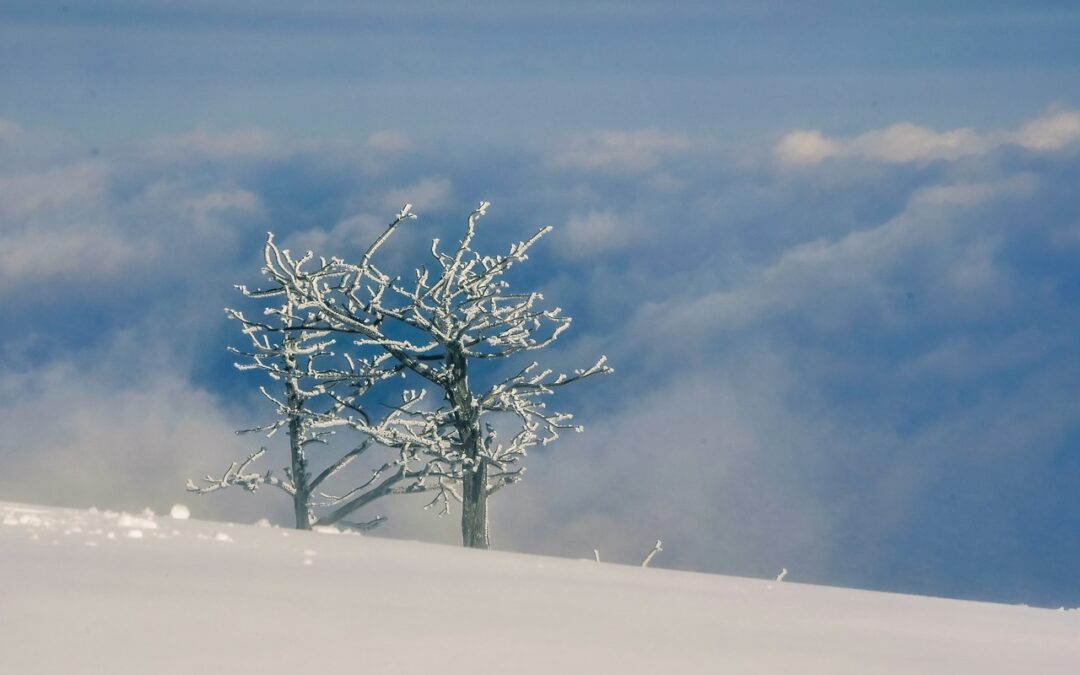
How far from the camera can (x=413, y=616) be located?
3.86 meters

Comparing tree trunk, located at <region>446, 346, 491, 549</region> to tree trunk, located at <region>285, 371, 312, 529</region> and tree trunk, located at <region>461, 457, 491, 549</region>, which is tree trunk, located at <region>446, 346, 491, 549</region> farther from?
tree trunk, located at <region>285, 371, 312, 529</region>

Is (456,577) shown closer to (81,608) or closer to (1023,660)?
(81,608)

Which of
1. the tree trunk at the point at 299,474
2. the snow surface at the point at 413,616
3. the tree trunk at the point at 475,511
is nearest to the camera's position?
the snow surface at the point at 413,616

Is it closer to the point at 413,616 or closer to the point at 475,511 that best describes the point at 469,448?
the point at 475,511

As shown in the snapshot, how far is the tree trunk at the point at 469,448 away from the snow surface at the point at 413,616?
7.26 metres

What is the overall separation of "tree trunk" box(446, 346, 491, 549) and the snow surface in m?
7.26

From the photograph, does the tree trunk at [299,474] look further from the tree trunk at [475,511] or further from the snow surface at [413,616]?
the snow surface at [413,616]

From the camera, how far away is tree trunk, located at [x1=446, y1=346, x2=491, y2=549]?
13.4 m

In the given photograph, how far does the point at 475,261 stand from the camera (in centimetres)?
1387

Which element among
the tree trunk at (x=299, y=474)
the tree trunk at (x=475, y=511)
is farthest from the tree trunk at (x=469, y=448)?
the tree trunk at (x=299, y=474)

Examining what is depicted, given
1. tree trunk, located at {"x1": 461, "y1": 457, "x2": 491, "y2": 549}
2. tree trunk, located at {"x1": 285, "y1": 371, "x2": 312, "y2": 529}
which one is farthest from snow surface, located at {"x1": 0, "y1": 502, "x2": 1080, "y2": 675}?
tree trunk, located at {"x1": 285, "y1": 371, "x2": 312, "y2": 529}

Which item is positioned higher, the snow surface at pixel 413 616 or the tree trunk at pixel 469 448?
the tree trunk at pixel 469 448

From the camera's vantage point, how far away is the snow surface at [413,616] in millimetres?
3314

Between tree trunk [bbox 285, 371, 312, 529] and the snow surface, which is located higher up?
tree trunk [bbox 285, 371, 312, 529]
